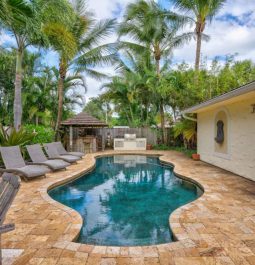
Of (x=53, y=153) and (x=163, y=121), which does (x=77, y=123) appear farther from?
(x=163, y=121)

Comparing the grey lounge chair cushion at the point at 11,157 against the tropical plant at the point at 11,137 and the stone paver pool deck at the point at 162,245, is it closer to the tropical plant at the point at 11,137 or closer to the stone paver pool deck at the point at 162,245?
the tropical plant at the point at 11,137

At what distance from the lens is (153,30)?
54.2 feet

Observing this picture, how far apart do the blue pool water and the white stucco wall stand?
2092 mm

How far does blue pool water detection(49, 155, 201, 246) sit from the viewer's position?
4.32m

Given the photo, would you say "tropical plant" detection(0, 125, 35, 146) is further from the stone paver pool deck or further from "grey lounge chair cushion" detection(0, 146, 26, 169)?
the stone paver pool deck

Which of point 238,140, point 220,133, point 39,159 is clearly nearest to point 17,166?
point 39,159

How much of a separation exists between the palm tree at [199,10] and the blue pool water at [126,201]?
326 inches

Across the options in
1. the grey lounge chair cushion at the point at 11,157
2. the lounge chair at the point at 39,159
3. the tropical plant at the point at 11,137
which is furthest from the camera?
the tropical plant at the point at 11,137

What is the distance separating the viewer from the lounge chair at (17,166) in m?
7.00

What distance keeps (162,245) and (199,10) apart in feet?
46.1

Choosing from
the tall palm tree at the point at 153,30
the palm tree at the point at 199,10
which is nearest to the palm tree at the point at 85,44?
the tall palm tree at the point at 153,30

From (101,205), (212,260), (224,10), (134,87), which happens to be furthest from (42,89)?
(212,260)

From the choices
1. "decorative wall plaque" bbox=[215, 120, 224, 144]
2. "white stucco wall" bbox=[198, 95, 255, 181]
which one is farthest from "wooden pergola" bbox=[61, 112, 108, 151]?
"decorative wall plaque" bbox=[215, 120, 224, 144]

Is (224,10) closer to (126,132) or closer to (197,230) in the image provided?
(126,132)
